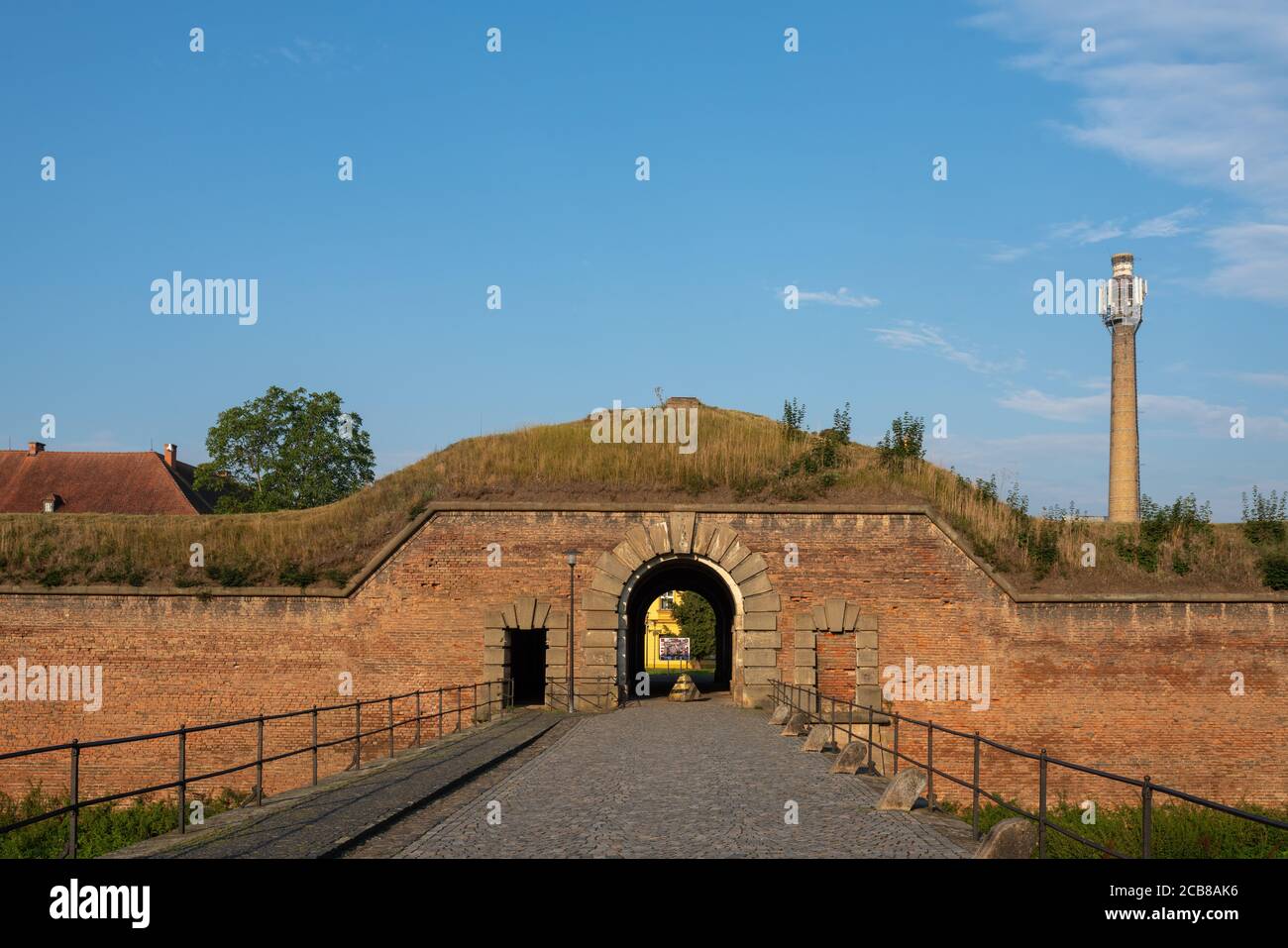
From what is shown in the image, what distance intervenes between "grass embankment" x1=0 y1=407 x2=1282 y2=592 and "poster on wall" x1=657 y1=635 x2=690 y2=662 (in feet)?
96.4

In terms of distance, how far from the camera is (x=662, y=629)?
6725 cm

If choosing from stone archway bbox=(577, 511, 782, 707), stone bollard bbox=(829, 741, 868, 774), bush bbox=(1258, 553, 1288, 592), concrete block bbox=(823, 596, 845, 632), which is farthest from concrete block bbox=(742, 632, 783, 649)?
bush bbox=(1258, 553, 1288, 592)

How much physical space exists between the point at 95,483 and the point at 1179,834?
47.0 metres

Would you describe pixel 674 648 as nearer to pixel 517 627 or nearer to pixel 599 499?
pixel 599 499

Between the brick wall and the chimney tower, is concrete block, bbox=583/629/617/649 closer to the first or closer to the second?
the brick wall

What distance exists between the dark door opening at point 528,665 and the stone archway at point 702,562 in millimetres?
3492

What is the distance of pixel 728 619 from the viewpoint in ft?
98.9

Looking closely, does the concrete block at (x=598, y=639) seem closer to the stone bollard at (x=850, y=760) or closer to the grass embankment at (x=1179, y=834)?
the grass embankment at (x=1179, y=834)
